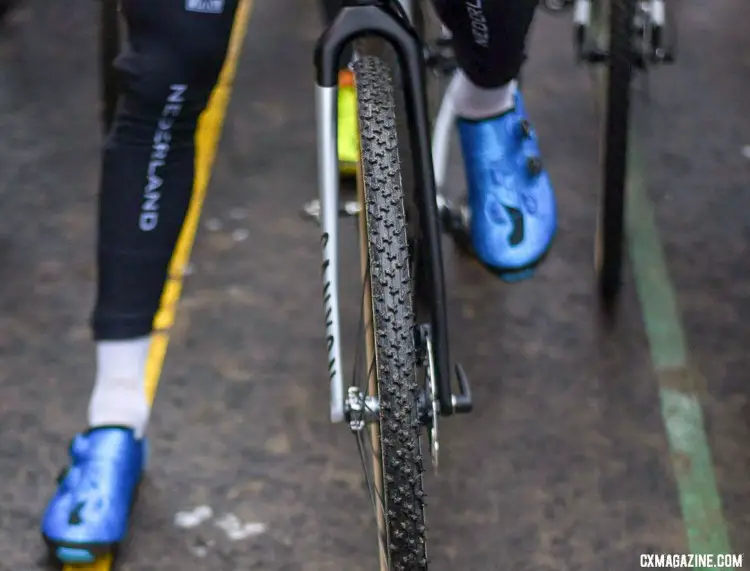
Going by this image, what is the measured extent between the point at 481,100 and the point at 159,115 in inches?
22.6

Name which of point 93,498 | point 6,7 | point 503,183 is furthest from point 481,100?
point 6,7

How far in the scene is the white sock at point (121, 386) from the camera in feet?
5.06

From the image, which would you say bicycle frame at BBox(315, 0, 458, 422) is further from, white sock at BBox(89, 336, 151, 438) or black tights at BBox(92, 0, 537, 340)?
white sock at BBox(89, 336, 151, 438)

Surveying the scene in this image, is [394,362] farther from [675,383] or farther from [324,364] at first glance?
[675,383]

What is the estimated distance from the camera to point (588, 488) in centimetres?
169

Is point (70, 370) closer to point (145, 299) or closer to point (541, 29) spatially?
point (145, 299)

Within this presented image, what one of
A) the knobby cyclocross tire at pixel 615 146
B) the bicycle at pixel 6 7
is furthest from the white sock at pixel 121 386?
the bicycle at pixel 6 7

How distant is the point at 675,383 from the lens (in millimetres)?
1908

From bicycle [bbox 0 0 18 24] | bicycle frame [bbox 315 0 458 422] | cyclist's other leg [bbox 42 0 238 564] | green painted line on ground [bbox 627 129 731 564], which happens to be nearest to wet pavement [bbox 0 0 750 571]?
green painted line on ground [bbox 627 129 731 564]

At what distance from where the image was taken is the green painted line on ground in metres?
1.63

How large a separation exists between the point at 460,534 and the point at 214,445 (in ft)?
1.68

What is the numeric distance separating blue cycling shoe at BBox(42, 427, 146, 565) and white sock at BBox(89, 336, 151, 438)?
0.8 inches

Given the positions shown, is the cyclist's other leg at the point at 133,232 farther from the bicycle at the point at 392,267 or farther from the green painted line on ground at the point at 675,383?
the green painted line on ground at the point at 675,383

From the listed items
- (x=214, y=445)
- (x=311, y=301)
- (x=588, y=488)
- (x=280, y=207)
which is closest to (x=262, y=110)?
(x=280, y=207)
